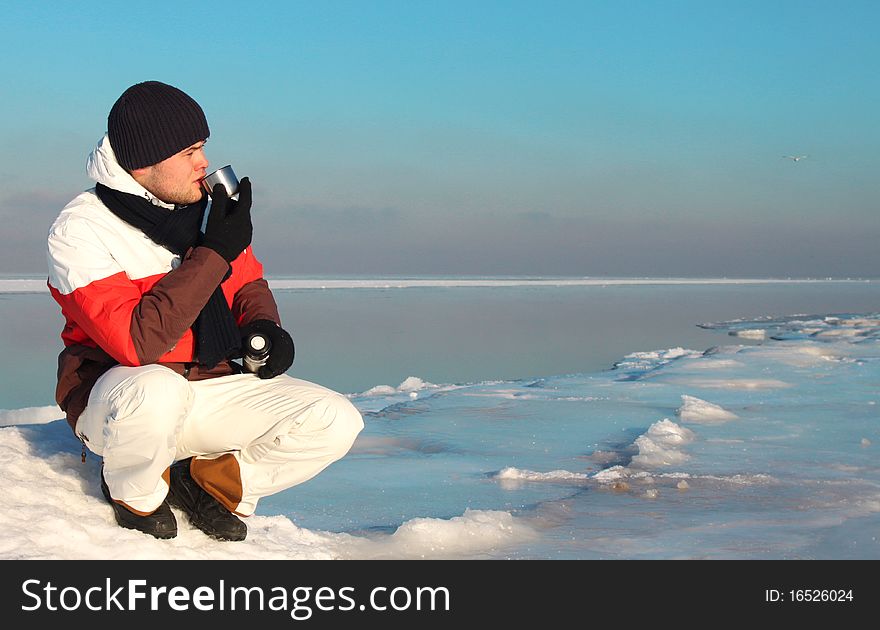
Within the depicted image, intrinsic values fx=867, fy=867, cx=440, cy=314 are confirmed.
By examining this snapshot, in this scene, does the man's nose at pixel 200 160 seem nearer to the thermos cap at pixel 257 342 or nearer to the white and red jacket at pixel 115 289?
→ the white and red jacket at pixel 115 289

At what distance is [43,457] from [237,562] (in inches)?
37.2

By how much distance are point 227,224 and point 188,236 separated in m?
0.15

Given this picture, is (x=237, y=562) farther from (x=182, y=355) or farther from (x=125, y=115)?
(x=125, y=115)

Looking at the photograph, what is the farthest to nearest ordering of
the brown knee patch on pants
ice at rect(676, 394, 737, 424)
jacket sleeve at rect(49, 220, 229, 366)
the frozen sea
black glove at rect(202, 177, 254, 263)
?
ice at rect(676, 394, 737, 424) → the frozen sea → the brown knee patch on pants → black glove at rect(202, 177, 254, 263) → jacket sleeve at rect(49, 220, 229, 366)

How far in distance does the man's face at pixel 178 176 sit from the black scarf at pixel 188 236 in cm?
4

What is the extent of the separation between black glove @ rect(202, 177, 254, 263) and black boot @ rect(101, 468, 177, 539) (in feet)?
2.48

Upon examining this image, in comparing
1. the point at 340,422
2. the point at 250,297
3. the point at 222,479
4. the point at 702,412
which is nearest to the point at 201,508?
the point at 222,479

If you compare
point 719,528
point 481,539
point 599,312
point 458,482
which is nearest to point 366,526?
point 481,539

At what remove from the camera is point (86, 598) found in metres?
2.12

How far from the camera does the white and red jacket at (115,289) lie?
2279 mm

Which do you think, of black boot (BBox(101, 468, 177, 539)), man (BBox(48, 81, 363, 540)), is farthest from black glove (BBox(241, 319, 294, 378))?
black boot (BBox(101, 468, 177, 539))

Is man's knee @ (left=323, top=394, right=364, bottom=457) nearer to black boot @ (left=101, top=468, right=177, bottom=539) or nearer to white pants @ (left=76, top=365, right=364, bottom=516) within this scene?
white pants @ (left=76, top=365, right=364, bottom=516)

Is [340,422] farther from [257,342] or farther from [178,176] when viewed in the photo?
[178,176]

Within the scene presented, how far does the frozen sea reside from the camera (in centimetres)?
275
